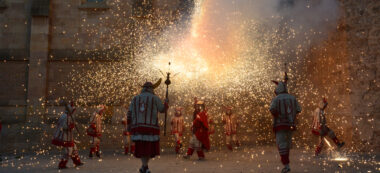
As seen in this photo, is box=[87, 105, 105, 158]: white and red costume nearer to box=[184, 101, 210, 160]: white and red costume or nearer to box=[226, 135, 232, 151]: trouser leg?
box=[184, 101, 210, 160]: white and red costume

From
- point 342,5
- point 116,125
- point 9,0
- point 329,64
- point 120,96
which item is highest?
point 9,0

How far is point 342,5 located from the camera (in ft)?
31.2

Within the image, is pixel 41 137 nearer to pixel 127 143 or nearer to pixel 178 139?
pixel 127 143

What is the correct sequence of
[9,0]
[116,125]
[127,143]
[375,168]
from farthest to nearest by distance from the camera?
1. [9,0]
2. [116,125]
3. [127,143]
4. [375,168]

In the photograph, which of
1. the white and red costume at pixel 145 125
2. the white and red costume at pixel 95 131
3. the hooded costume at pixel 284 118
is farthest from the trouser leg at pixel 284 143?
the white and red costume at pixel 95 131

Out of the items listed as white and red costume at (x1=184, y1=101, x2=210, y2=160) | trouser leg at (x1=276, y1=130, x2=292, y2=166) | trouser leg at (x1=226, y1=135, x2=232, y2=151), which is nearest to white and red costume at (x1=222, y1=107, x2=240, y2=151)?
trouser leg at (x1=226, y1=135, x2=232, y2=151)

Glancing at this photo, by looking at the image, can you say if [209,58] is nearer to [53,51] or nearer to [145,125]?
[53,51]

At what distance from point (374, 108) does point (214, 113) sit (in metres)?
5.02

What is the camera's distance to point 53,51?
11547 mm

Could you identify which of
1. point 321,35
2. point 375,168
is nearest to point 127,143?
point 375,168

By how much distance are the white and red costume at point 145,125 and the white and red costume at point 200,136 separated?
264 centimetres

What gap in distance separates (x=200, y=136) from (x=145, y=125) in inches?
116

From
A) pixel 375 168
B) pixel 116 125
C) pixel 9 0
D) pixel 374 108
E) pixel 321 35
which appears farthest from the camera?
pixel 9 0

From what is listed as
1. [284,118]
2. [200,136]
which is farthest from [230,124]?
[284,118]
